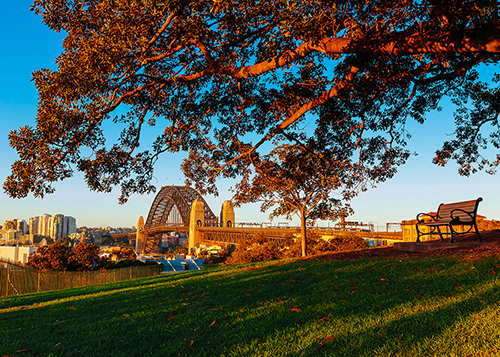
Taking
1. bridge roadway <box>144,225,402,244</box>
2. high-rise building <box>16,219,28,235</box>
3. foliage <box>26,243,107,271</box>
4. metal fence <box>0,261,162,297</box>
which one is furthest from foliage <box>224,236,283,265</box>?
high-rise building <box>16,219,28,235</box>

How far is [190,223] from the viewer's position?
238 ft

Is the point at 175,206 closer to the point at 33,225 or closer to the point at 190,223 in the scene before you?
the point at 190,223

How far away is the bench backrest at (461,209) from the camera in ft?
27.9

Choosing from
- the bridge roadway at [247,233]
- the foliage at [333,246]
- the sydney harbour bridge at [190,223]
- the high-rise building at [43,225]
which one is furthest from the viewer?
the high-rise building at [43,225]

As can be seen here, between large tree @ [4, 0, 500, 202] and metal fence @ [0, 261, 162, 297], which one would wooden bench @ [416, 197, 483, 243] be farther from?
metal fence @ [0, 261, 162, 297]

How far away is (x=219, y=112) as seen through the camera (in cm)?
1040

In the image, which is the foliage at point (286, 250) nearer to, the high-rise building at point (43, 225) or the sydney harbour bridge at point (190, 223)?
the sydney harbour bridge at point (190, 223)

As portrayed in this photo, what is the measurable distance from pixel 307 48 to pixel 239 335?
533cm

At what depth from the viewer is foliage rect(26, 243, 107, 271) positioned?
24.1 m

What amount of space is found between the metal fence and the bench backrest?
15.4m

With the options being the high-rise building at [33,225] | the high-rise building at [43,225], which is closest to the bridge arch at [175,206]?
the high-rise building at [43,225]

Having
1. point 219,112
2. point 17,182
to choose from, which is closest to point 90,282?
point 17,182

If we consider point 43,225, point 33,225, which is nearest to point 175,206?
point 43,225

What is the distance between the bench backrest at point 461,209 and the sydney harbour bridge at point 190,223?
96.3ft
